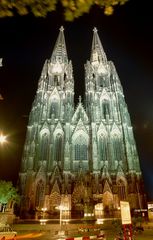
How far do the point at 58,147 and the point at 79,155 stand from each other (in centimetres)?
418

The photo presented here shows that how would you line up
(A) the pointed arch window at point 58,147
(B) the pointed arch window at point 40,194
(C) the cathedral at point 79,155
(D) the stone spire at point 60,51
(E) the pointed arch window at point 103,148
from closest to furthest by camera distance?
(C) the cathedral at point 79,155
(B) the pointed arch window at point 40,194
(A) the pointed arch window at point 58,147
(E) the pointed arch window at point 103,148
(D) the stone spire at point 60,51

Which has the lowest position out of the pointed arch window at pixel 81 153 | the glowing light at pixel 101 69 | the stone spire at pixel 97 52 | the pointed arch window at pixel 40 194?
the pointed arch window at pixel 40 194

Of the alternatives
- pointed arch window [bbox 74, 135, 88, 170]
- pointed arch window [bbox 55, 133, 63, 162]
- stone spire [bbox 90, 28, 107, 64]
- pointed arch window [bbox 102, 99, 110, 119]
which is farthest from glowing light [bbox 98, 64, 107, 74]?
pointed arch window [bbox 55, 133, 63, 162]

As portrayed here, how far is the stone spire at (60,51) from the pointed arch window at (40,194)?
107 feet

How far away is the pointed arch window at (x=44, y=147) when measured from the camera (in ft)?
127

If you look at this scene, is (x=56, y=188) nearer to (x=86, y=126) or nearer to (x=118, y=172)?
(x=118, y=172)

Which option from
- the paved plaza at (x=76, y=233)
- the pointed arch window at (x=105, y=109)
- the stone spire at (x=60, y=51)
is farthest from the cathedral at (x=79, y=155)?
the paved plaza at (x=76, y=233)

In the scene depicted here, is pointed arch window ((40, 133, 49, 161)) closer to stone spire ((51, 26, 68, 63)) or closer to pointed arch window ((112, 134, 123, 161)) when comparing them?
pointed arch window ((112, 134, 123, 161))

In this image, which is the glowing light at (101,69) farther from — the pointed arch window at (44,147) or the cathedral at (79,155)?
the pointed arch window at (44,147)

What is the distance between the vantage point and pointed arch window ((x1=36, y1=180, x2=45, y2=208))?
1345 inches

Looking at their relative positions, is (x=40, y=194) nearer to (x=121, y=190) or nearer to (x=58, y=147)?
(x=58, y=147)

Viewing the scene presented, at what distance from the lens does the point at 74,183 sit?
3634 cm

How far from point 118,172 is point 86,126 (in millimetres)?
10992

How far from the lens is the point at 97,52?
5906cm
